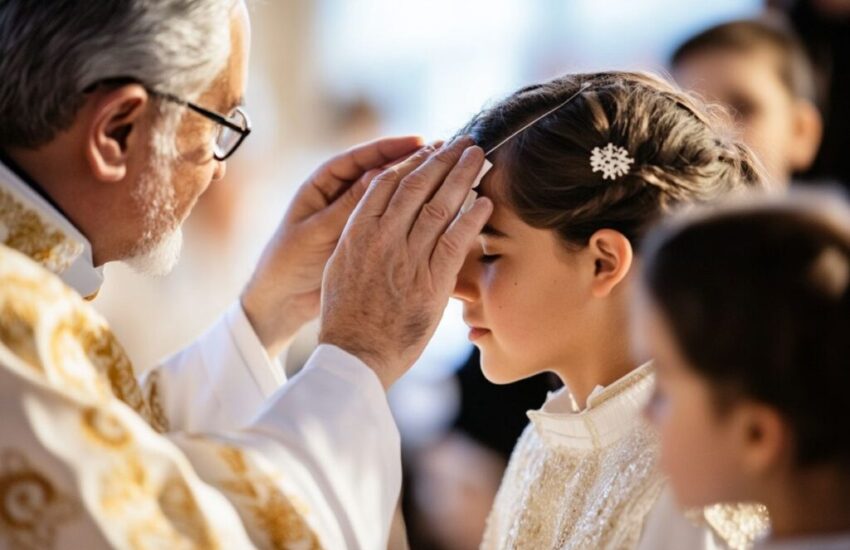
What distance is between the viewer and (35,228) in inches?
72.8

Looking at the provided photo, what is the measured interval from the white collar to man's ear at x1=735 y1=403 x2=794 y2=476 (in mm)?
1075

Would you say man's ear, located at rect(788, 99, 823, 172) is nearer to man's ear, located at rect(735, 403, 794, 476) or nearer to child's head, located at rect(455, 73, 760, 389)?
child's head, located at rect(455, 73, 760, 389)

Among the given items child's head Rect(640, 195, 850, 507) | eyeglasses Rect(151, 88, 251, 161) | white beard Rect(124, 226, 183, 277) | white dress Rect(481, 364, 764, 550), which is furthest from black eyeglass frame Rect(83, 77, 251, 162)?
child's head Rect(640, 195, 850, 507)

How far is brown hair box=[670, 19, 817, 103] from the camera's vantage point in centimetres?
338

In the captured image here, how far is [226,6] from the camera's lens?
199 centimetres

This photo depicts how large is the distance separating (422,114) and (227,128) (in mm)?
4811

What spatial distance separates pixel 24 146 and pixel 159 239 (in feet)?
0.94

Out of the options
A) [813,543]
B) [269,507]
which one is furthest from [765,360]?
[269,507]

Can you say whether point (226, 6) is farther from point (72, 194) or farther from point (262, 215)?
point (262, 215)

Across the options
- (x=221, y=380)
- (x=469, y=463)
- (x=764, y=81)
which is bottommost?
(x=469, y=463)

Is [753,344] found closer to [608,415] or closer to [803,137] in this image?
[608,415]

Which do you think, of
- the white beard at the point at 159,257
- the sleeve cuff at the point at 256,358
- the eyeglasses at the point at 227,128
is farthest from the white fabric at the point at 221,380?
the eyeglasses at the point at 227,128

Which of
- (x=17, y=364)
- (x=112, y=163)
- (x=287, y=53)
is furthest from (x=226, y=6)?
(x=287, y=53)

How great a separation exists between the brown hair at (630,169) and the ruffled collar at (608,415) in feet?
0.72
